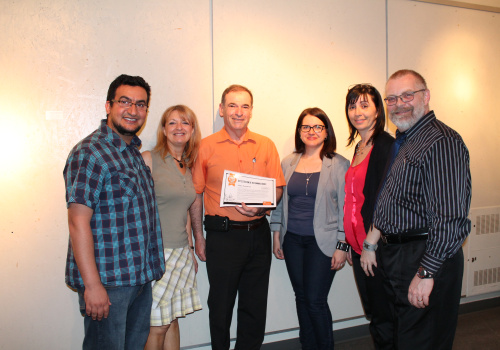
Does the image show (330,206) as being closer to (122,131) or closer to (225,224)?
(225,224)

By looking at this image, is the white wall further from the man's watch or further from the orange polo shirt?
the man's watch

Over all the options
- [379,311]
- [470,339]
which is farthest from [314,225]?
[470,339]

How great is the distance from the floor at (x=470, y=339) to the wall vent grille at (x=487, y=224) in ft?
2.98

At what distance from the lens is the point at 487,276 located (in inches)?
146

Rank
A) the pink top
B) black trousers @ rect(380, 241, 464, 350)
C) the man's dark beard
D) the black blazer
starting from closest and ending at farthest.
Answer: black trousers @ rect(380, 241, 464, 350) < the man's dark beard < the black blazer < the pink top

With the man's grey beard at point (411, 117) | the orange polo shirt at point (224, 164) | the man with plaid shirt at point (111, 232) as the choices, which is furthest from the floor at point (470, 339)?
the man's grey beard at point (411, 117)

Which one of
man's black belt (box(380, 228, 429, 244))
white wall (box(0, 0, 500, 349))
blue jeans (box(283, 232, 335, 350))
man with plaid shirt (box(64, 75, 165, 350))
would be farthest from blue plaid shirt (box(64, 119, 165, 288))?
man's black belt (box(380, 228, 429, 244))

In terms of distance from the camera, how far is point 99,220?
1.66 m

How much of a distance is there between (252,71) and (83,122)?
144 cm

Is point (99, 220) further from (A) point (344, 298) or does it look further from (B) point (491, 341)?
(B) point (491, 341)

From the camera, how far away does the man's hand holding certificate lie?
237 cm

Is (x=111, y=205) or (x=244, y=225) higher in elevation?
(x=111, y=205)

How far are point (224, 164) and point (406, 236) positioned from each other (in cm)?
133

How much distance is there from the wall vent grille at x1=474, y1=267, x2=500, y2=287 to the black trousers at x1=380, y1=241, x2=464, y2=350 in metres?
2.38
